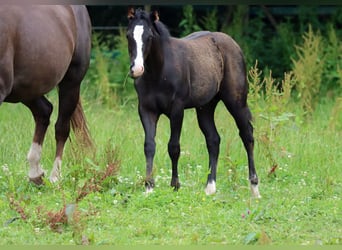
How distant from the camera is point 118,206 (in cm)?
660

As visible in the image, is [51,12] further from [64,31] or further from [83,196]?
[83,196]

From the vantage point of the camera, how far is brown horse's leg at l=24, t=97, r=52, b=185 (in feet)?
25.2

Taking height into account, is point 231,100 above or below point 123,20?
above

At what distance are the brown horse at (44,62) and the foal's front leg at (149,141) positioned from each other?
3.12 feet

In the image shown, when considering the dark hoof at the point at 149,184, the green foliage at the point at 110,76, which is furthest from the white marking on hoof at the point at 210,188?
the green foliage at the point at 110,76

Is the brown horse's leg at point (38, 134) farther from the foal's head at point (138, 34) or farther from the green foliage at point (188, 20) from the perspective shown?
the green foliage at point (188, 20)

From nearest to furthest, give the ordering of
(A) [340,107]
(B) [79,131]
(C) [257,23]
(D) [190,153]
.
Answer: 1. (B) [79,131]
2. (D) [190,153]
3. (A) [340,107]
4. (C) [257,23]

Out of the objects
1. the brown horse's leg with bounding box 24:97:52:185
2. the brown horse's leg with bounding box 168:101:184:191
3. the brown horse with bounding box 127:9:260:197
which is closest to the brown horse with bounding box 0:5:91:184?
the brown horse's leg with bounding box 24:97:52:185

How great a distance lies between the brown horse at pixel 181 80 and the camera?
22.6ft

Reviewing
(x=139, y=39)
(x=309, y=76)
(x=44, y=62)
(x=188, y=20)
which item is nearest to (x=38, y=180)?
(x=44, y=62)

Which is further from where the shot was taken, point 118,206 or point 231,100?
point 231,100

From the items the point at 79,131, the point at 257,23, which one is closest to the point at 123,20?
the point at 257,23

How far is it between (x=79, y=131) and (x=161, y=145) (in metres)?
1.22

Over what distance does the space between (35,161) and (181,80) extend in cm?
161
